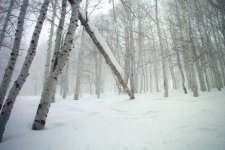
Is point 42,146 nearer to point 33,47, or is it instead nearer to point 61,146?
point 61,146

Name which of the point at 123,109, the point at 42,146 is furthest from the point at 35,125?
the point at 123,109

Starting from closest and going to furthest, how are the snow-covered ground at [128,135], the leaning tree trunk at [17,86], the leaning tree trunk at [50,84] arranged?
the snow-covered ground at [128,135], the leaning tree trunk at [17,86], the leaning tree trunk at [50,84]

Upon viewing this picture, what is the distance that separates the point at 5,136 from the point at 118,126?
10.6 ft

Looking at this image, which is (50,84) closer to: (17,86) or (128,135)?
(17,86)

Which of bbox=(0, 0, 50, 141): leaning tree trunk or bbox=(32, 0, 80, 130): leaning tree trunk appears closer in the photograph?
bbox=(0, 0, 50, 141): leaning tree trunk

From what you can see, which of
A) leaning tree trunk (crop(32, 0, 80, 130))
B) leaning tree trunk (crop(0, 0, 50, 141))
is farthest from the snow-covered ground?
leaning tree trunk (crop(0, 0, 50, 141))

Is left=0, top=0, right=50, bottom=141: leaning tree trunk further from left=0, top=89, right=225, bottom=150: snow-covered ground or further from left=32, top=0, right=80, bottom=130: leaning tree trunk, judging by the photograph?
left=32, top=0, right=80, bottom=130: leaning tree trunk

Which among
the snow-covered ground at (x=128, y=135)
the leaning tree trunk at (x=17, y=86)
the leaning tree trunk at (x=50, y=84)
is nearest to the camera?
the snow-covered ground at (x=128, y=135)

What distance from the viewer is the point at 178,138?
3906 millimetres

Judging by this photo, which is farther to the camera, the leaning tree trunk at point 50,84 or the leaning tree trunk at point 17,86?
the leaning tree trunk at point 50,84

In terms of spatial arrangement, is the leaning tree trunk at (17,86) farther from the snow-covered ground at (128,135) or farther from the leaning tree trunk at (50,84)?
the leaning tree trunk at (50,84)

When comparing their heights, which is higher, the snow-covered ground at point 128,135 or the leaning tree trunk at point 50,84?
the leaning tree trunk at point 50,84

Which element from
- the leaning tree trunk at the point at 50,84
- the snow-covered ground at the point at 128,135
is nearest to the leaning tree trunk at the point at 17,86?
the snow-covered ground at the point at 128,135

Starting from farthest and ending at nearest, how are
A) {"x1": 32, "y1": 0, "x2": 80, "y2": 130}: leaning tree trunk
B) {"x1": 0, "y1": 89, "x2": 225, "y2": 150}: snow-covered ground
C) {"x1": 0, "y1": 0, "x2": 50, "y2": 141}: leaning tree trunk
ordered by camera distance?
1. {"x1": 32, "y1": 0, "x2": 80, "y2": 130}: leaning tree trunk
2. {"x1": 0, "y1": 0, "x2": 50, "y2": 141}: leaning tree trunk
3. {"x1": 0, "y1": 89, "x2": 225, "y2": 150}: snow-covered ground
